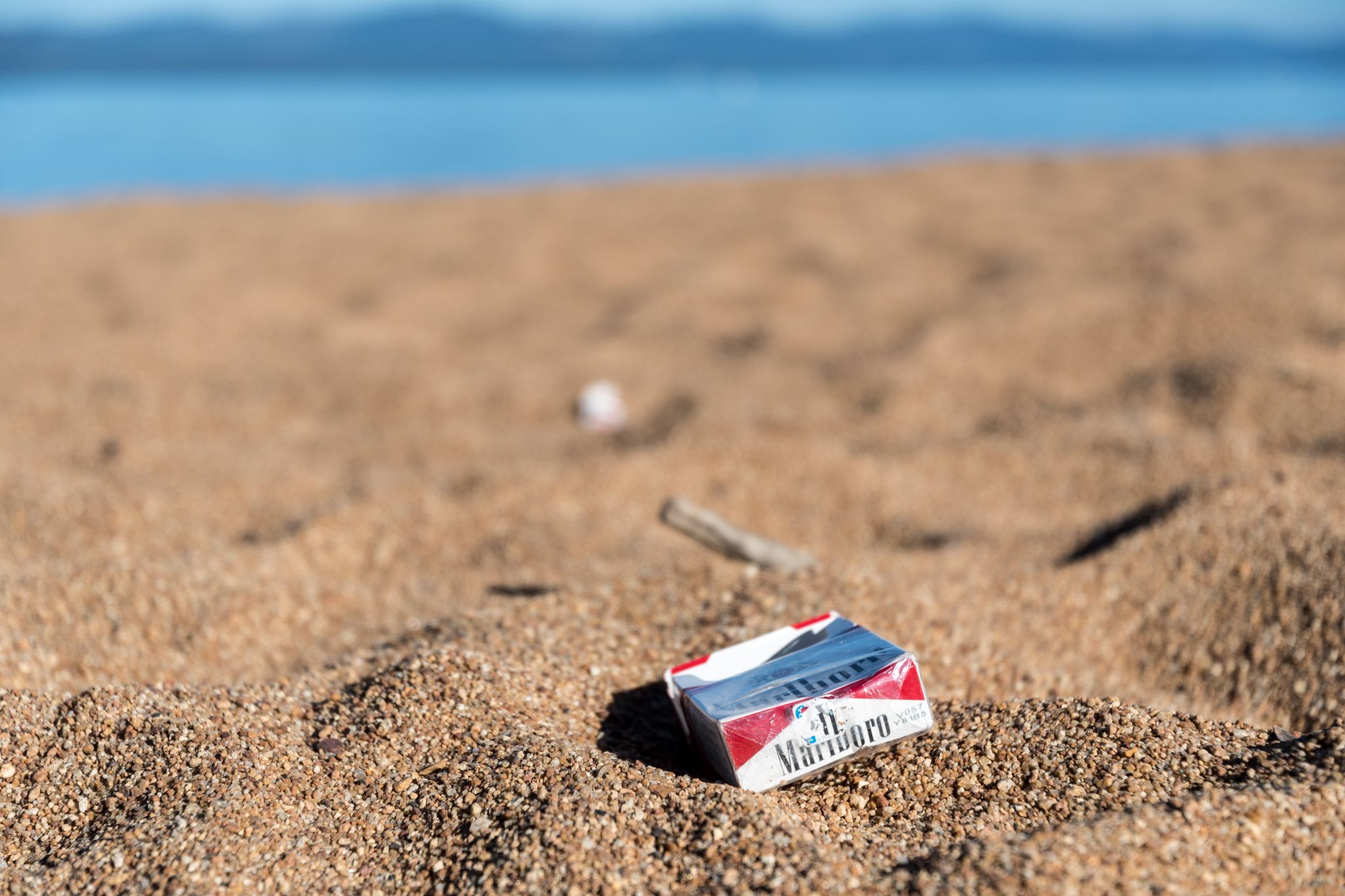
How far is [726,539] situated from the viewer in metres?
2.87

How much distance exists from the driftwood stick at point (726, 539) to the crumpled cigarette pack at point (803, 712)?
0.79 m

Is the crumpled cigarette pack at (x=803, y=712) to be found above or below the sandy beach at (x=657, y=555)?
above

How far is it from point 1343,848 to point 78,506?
346cm

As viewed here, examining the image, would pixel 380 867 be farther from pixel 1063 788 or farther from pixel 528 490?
pixel 528 490

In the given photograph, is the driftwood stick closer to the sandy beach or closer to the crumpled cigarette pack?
the sandy beach

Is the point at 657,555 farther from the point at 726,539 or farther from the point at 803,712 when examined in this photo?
the point at 803,712

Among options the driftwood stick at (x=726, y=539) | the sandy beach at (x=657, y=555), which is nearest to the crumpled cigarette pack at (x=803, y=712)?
the sandy beach at (x=657, y=555)

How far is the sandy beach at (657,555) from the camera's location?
70.6 inches

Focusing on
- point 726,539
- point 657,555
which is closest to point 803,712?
point 726,539

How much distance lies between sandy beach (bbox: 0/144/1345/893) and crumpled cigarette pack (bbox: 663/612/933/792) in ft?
0.24

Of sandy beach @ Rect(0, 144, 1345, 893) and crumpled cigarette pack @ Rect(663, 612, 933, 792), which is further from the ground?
crumpled cigarette pack @ Rect(663, 612, 933, 792)

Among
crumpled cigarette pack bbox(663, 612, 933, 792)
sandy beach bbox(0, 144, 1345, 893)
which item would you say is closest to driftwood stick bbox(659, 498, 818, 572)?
sandy beach bbox(0, 144, 1345, 893)

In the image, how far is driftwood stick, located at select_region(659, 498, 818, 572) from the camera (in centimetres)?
285

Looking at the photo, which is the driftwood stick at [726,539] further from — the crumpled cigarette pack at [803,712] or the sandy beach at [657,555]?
the crumpled cigarette pack at [803,712]
